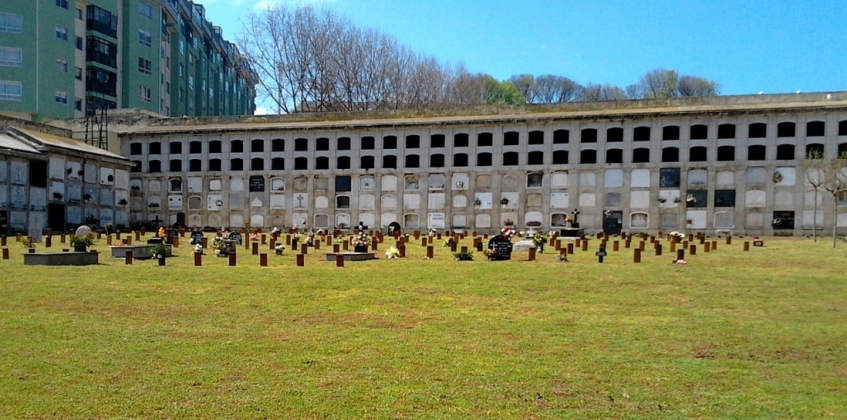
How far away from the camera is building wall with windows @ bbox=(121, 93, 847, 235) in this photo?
3609cm

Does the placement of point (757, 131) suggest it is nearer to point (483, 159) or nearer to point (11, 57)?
point (483, 159)

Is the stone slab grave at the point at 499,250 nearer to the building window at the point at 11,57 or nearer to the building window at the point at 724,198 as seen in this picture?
the building window at the point at 724,198

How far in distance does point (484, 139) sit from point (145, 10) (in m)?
31.4

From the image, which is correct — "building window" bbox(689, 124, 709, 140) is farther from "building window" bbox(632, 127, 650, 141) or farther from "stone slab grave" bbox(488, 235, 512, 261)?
"stone slab grave" bbox(488, 235, 512, 261)

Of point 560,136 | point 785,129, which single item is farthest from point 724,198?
point 560,136

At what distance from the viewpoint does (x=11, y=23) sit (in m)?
42.2

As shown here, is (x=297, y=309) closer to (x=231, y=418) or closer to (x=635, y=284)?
(x=231, y=418)

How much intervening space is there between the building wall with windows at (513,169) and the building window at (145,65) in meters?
9.22

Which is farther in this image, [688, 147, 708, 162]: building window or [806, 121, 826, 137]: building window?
[688, 147, 708, 162]: building window

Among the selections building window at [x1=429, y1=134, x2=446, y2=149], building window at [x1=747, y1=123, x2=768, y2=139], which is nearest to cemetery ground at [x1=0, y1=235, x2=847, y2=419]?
building window at [x1=747, y1=123, x2=768, y2=139]

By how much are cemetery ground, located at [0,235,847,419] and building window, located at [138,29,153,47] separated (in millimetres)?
44891

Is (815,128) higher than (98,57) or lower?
lower

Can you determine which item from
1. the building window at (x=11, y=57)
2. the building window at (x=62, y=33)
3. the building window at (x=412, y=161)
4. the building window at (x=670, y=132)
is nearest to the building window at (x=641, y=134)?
the building window at (x=670, y=132)

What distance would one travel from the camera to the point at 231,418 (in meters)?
4.93
